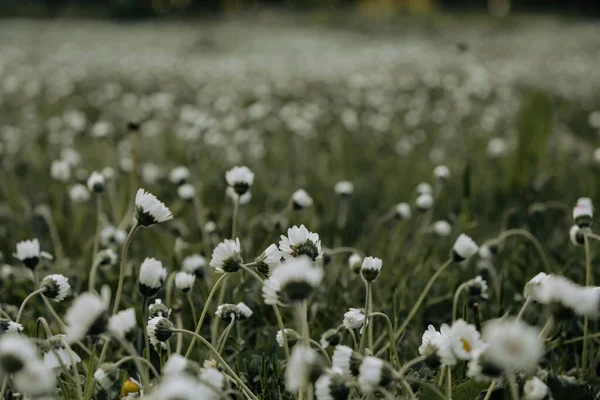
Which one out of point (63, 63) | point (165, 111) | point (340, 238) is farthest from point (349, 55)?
point (340, 238)

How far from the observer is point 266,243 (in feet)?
6.08

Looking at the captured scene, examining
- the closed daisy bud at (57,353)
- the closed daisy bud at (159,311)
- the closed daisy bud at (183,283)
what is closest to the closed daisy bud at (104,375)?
the closed daisy bud at (57,353)

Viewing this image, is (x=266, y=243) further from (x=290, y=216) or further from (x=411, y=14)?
(x=411, y=14)

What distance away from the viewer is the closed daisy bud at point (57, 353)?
1017mm

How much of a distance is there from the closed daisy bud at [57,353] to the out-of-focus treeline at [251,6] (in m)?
17.7

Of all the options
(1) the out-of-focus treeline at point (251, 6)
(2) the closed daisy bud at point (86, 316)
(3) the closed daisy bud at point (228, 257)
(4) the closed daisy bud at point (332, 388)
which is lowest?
(1) the out-of-focus treeline at point (251, 6)

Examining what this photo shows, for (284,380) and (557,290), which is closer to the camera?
(557,290)

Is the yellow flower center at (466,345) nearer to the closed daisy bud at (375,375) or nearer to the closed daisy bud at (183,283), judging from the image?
the closed daisy bud at (375,375)

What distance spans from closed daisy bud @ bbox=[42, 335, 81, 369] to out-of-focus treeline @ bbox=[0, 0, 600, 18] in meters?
17.7

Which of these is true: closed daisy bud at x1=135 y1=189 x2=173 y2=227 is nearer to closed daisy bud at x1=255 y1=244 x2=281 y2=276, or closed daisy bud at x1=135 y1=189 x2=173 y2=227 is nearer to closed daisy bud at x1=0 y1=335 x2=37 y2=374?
closed daisy bud at x1=255 y1=244 x2=281 y2=276

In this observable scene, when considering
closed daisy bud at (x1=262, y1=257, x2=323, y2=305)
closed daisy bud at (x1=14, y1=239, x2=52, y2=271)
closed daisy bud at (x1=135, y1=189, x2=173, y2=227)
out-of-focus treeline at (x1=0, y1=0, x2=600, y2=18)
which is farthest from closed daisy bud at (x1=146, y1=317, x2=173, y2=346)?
out-of-focus treeline at (x1=0, y1=0, x2=600, y2=18)

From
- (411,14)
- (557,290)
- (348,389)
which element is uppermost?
(557,290)

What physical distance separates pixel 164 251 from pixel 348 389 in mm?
1253

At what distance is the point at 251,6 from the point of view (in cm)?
2738
